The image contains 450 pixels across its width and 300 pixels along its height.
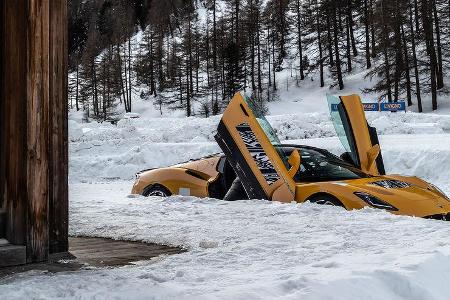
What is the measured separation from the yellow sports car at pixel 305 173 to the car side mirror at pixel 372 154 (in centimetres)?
2

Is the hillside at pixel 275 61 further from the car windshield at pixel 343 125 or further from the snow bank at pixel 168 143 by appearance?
the car windshield at pixel 343 125

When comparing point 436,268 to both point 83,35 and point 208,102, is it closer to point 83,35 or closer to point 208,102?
point 208,102

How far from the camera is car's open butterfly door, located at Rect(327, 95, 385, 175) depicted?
25.9 feet

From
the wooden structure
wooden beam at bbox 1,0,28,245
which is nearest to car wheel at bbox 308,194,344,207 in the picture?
the wooden structure

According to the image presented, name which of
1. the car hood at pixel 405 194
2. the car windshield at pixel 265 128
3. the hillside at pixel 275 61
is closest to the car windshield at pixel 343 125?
the car hood at pixel 405 194

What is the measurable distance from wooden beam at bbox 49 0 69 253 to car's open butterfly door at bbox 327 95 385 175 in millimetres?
4823

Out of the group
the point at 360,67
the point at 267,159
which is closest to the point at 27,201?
the point at 267,159

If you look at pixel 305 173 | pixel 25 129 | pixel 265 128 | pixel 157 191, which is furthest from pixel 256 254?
pixel 157 191

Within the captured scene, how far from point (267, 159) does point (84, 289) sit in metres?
4.29

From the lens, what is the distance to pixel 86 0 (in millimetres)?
80375

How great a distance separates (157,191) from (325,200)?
3.39 meters

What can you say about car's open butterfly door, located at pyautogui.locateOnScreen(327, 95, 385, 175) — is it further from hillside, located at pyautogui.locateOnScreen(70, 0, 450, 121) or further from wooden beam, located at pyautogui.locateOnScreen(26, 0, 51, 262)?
hillside, located at pyautogui.locateOnScreen(70, 0, 450, 121)


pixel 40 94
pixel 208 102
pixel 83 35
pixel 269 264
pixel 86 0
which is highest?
pixel 86 0

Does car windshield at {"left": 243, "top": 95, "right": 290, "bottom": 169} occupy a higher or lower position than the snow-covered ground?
higher
